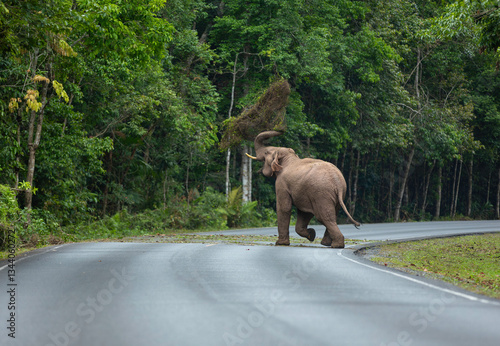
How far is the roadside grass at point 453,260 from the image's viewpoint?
35.8 feet

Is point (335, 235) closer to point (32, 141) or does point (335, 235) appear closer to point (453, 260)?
point (453, 260)

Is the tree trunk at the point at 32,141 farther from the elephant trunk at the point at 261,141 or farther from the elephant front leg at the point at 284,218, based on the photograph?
the elephant front leg at the point at 284,218

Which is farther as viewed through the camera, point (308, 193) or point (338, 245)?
point (308, 193)

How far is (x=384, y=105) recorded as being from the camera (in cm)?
3803

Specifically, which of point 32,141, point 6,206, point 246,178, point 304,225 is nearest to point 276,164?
point 304,225

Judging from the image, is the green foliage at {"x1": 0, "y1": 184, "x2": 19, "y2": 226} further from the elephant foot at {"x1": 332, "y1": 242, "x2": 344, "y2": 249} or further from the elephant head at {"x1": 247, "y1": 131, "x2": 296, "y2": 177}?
the elephant foot at {"x1": 332, "y1": 242, "x2": 344, "y2": 249}

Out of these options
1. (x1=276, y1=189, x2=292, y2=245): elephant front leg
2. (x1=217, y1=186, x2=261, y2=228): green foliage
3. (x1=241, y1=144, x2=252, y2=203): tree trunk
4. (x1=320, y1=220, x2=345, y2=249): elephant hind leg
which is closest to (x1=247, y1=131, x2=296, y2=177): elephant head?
(x1=276, y1=189, x2=292, y2=245): elephant front leg

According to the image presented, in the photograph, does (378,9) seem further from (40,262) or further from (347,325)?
(347,325)

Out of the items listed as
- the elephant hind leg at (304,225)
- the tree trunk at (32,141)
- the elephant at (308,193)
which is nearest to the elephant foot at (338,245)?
the elephant at (308,193)

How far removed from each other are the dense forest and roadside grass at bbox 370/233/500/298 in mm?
5179

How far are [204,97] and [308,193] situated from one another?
1554cm

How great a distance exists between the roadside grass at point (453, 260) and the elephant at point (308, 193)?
1.50m

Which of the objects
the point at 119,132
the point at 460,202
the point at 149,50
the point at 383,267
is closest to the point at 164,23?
the point at 149,50

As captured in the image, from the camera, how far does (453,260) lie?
15.3 metres
